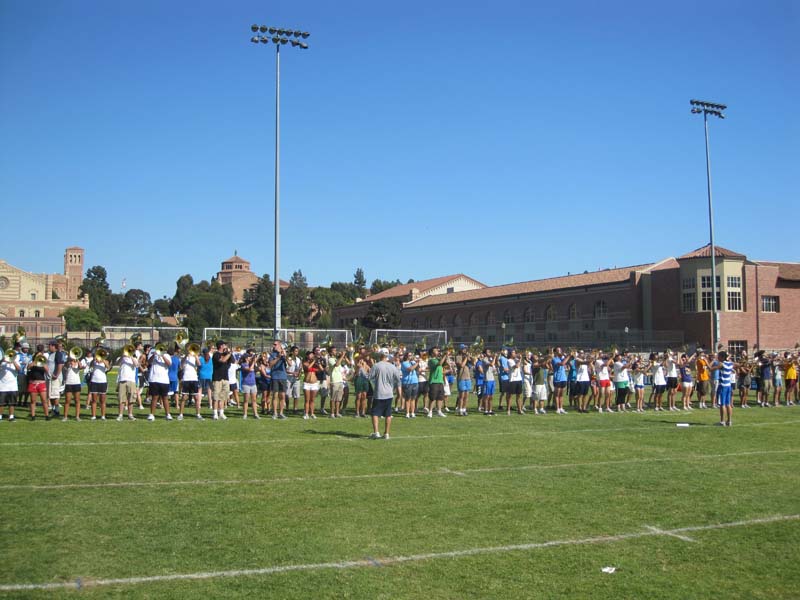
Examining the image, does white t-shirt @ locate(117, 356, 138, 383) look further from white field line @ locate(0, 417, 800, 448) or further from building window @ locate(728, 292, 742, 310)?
building window @ locate(728, 292, 742, 310)

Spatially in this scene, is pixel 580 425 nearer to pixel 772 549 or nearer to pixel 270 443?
pixel 270 443

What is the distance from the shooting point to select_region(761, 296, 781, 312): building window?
60938 millimetres

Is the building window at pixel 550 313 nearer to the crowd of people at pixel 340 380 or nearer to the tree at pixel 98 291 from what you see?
the crowd of people at pixel 340 380

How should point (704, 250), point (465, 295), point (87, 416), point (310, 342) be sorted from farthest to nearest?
point (465, 295)
point (704, 250)
point (310, 342)
point (87, 416)

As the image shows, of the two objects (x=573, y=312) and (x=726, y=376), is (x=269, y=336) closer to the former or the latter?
(x=726, y=376)

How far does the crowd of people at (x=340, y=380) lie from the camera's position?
16811 mm

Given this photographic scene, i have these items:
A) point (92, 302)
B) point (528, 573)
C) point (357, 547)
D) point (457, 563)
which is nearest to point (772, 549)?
point (528, 573)

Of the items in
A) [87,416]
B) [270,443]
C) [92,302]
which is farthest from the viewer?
[92,302]

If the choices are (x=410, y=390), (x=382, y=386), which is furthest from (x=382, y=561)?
(x=410, y=390)

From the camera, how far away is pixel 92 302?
137375mm

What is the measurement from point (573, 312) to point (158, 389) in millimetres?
58375

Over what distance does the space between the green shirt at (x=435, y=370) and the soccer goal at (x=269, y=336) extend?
16370 millimetres

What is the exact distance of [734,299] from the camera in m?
59.9

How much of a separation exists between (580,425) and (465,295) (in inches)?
2868
